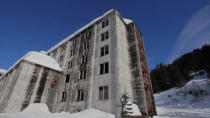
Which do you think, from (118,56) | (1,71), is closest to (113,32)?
(118,56)

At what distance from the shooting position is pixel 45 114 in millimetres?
16000

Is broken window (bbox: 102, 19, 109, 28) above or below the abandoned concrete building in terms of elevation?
above

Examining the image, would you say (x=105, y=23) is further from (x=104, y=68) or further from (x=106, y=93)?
(x=106, y=93)

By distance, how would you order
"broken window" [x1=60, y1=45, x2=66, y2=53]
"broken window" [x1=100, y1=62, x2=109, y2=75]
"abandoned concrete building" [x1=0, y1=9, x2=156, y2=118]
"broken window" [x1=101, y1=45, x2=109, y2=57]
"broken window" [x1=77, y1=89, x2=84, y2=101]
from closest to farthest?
"abandoned concrete building" [x1=0, y1=9, x2=156, y2=118]
"broken window" [x1=100, y1=62, x2=109, y2=75]
"broken window" [x1=77, y1=89, x2=84, y2=101]
"broken window" [x1=101, y1=45, x2=109, y2=57]
"broken window" [x1=60, y1=45, x2=66, y2=53]

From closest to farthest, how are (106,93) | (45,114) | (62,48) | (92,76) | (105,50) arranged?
(106,93), (45,114), (92,76), (105,50), (62,48)

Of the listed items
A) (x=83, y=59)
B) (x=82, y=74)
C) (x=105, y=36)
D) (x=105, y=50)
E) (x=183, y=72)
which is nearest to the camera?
(x=105, y=50)

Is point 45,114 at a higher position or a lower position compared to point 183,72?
lower

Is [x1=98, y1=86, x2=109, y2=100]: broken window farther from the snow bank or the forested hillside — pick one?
the forested hillside

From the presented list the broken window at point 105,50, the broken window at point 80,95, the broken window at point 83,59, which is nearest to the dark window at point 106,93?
the broken window at point 80,95

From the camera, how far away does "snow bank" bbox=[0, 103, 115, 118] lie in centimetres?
1256

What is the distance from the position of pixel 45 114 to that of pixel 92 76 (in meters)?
8.87

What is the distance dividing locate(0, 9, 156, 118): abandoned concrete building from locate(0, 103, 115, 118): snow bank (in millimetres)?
813

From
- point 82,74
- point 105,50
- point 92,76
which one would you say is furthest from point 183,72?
point 82,74

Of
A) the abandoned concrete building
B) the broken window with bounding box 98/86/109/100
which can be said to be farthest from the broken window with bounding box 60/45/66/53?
the broken window with bounding box 98/86/109/100
